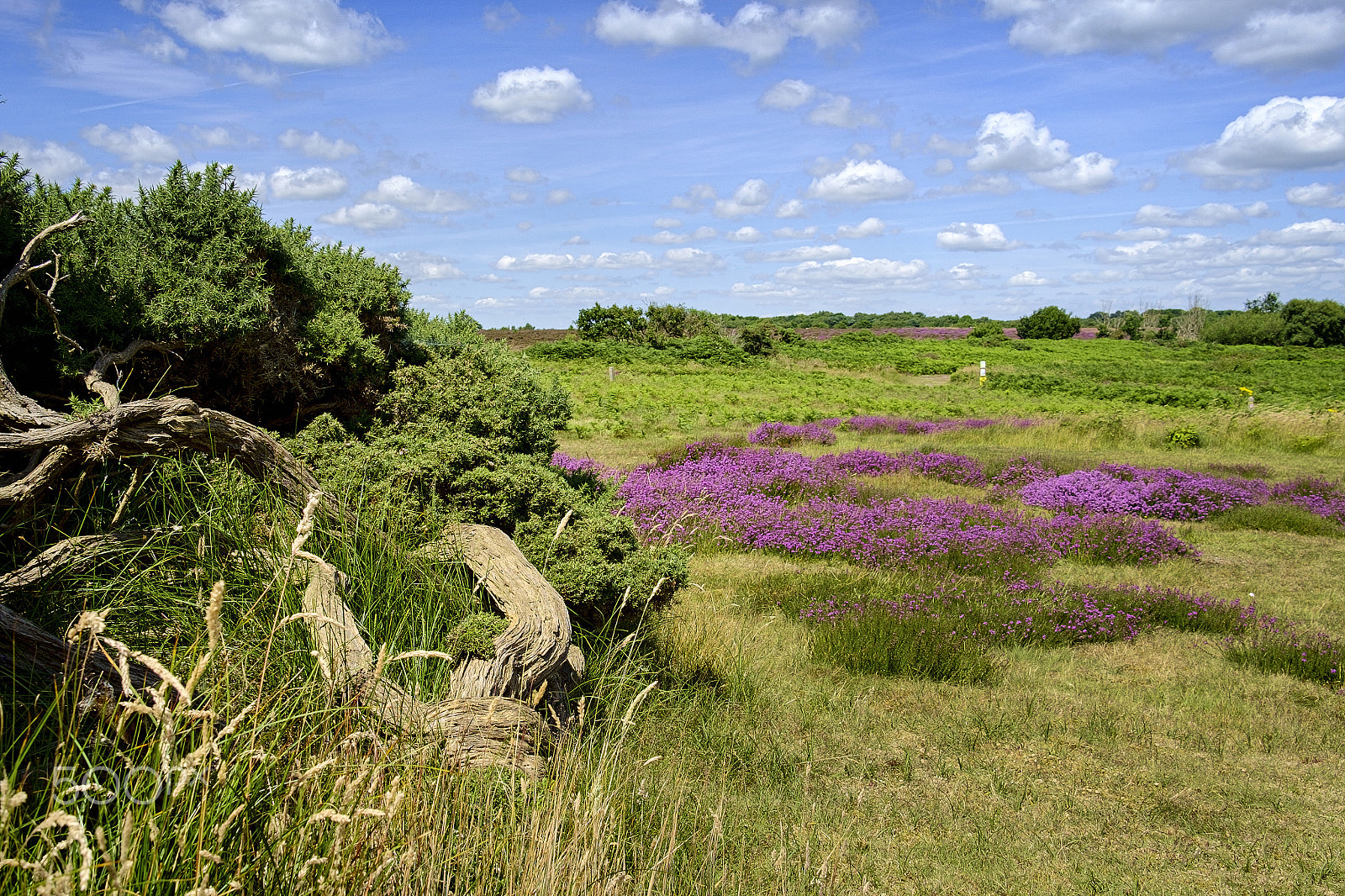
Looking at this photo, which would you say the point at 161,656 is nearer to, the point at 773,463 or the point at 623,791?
the point at 623,791

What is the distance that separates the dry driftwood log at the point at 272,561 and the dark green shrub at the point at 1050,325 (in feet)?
229

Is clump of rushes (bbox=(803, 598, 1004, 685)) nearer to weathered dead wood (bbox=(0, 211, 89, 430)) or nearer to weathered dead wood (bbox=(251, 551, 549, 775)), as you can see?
weathered dead wood (bbox=(251, 551, 549, 775))

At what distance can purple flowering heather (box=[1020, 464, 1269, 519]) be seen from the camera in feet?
41.4

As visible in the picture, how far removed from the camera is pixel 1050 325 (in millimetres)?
67062

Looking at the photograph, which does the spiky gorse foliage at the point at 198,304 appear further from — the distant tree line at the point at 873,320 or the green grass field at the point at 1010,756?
the distant tree line at the point at 873,320

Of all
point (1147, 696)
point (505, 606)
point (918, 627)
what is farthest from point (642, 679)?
point (1147, 696)

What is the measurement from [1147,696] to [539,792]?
208 inches

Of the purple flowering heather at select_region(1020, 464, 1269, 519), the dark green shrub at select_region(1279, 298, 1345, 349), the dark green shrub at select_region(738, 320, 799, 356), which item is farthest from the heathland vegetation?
the dark green shrub at select_region(1279, 298, 1345, 349)

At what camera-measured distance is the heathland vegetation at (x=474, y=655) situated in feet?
7.86

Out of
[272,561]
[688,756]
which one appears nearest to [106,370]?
[272,561]

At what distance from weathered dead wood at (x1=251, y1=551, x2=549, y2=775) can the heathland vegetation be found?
3 centimetres

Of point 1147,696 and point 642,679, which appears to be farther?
point 1147,696

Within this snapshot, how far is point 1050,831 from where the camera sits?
454 centimetres

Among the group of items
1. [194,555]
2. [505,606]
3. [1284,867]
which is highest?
[194,555]
